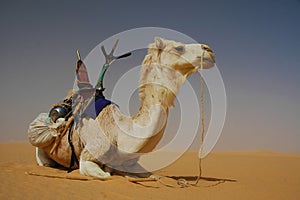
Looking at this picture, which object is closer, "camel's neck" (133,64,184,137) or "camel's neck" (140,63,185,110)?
"camel's neck" (133,64,184,137)

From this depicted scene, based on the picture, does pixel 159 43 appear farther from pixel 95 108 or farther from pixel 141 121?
pixel 95 108

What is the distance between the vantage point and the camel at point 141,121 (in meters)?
5.46

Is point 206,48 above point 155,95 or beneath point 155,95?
above

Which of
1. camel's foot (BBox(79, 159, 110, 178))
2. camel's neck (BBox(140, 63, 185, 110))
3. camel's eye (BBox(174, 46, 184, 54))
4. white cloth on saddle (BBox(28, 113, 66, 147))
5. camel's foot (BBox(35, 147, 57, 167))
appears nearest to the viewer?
camel's foot (BBox(79, 159, 110, 178))

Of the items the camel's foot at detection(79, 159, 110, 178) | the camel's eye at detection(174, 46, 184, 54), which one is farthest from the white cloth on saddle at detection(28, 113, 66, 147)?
Answer: the camel's eye at detection(174, 46, 184, 54)

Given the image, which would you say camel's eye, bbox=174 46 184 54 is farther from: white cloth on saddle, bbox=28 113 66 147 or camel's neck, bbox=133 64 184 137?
white cloth on saddle, bbox=28 113 66 147

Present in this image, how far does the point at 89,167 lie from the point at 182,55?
251cm

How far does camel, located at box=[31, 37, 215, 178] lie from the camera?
5.46 m

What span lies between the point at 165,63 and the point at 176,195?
7.80 feet

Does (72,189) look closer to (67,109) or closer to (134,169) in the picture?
(134,169)

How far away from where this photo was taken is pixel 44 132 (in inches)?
244

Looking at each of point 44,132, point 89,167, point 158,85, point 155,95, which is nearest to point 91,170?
point 89,167

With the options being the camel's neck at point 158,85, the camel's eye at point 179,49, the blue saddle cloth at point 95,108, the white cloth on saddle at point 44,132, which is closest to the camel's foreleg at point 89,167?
the blue saddle cloth at point 95,108

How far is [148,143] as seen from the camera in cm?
542
